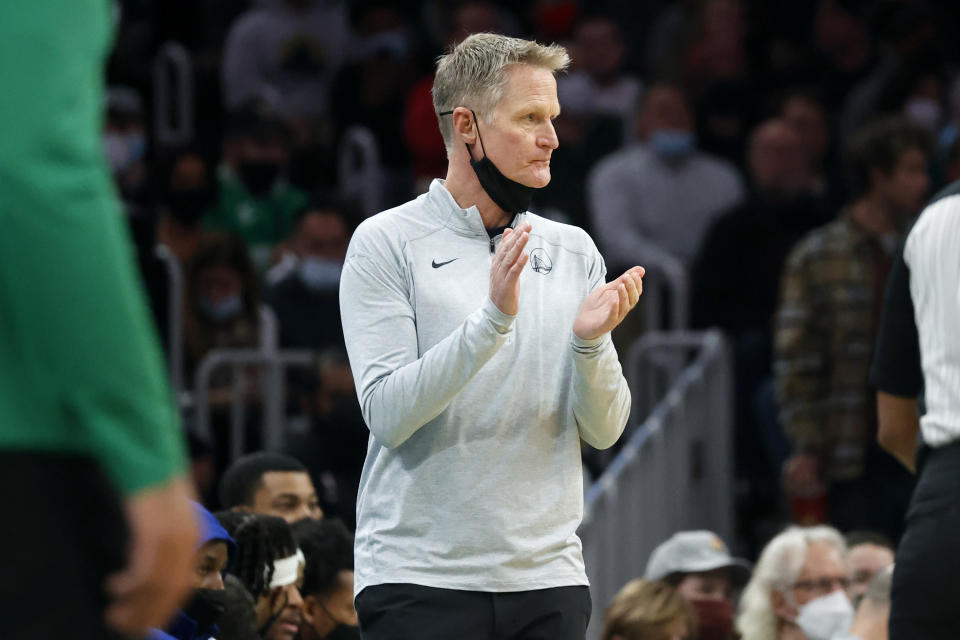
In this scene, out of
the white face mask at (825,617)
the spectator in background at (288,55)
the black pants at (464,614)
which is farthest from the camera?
the spectator in background at (288,55)

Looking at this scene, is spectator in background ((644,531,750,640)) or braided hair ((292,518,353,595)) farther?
spectator in background ((644,531,750,640))

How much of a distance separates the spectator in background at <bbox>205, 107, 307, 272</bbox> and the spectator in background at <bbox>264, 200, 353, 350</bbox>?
154 centimetres

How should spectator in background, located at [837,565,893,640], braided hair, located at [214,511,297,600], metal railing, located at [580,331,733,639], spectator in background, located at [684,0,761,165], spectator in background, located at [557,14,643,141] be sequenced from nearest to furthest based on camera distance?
braided hair, located at [214,511,297,600] → spectator in background, located at [837,565,893,640] → metal railing, located at [580,331,733,639] → spectator in background, located at [684,0,761,165] → spectator in background, located at [557,14,643,141]

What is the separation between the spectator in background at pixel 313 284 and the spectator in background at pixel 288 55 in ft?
10.3

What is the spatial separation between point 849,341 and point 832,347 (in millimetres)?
91

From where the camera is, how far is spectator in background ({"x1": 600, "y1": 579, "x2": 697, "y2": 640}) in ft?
18.3

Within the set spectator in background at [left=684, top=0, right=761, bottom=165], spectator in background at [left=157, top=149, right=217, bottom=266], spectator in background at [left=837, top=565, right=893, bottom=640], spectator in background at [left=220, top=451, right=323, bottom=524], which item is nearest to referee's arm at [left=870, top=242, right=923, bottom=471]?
spectator in background at [left=837, top=565, right=893, bottom=640]

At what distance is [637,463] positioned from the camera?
7.38 meters

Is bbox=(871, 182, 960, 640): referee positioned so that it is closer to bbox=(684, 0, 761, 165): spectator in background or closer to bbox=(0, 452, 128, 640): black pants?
bbox=(0, 452, 128, 640): black pants

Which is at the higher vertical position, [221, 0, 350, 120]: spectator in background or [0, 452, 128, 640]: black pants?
[221, 0, 350, 120]: spectator in background

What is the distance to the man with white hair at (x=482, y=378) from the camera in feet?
11.2

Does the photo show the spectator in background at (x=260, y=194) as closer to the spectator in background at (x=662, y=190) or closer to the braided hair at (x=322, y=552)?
the spectator in background at (x=662, y=190)

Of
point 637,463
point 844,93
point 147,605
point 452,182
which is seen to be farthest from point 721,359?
point 147,605

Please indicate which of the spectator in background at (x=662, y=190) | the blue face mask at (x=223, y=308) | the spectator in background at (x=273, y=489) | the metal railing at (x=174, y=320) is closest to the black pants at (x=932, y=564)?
the spectator in background at (x=273, y=489)
